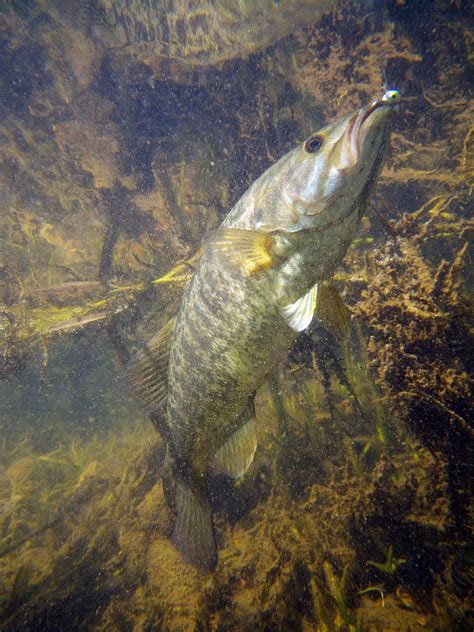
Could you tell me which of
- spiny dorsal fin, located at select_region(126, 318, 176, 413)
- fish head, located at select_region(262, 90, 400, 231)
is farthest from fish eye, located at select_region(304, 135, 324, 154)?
spiny dorsal fin, located at select_region(126, 318, 176, 413)

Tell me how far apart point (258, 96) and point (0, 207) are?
7.36m

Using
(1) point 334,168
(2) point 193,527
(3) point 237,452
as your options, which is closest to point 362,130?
(1) point 334,168

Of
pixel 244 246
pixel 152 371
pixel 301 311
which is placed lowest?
pixel 301 311

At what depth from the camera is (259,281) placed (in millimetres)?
2361

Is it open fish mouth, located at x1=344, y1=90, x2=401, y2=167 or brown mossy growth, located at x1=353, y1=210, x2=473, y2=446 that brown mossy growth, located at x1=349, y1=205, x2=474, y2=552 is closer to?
brown mossy growth, located at x1=353, y1=210, x2=473, y2=446

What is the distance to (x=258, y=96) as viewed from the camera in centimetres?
570

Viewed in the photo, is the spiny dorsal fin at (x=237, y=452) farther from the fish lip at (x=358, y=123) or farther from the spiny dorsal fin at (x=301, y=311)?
the fish lip at (x=358, y=123)

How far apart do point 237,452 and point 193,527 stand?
3.40 ft

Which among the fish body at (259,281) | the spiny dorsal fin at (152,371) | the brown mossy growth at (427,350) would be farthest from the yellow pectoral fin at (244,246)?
the brown mossy growth at (427,350)

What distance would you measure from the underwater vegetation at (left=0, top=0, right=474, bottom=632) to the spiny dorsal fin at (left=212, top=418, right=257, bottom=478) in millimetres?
1234

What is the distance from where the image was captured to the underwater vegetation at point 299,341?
10.4 ft

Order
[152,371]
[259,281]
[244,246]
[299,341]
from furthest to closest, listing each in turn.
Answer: [299,341], [152,371], [259,281], [244,246]

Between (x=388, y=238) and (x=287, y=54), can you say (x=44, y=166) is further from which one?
(x=388, y=238)

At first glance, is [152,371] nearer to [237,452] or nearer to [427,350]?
[237,452]
